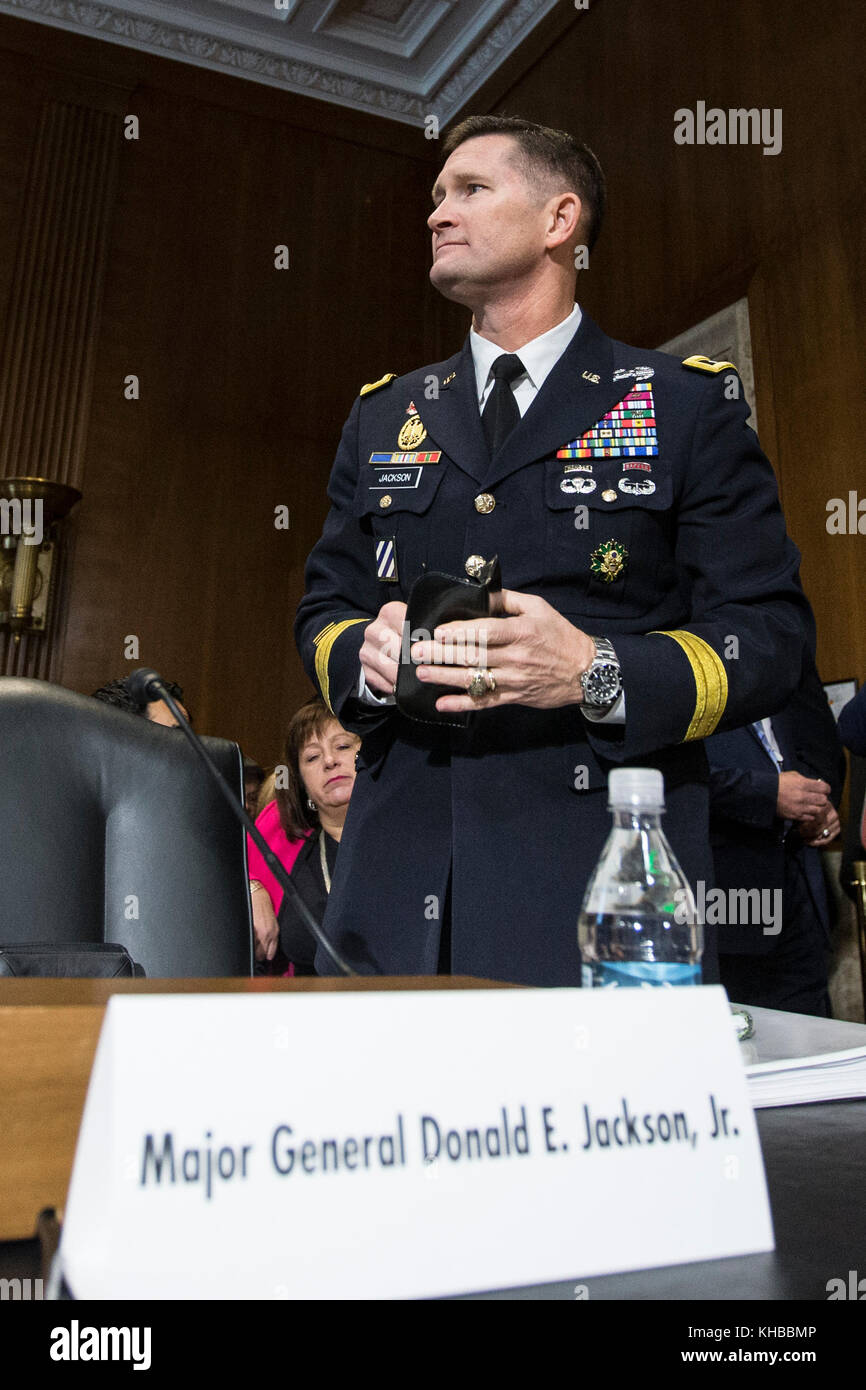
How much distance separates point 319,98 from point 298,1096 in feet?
18.0

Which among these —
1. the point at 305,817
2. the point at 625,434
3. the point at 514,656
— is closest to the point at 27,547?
the point at 305,817

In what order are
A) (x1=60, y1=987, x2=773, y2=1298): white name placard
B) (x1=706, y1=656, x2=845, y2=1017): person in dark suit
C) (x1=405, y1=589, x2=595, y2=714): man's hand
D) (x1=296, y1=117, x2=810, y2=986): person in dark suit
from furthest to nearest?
1. (x1=706, y1=656, x2=845, y2=1017): person in dark suit
2. (x1=296, y1=117, x2=810, y2=986): person in dark suit
3. (x1=405, y1=589, x2=595, y2=714): man's hand
4. (x1=60, y1=987, x2=773, y2=1298): white name placard

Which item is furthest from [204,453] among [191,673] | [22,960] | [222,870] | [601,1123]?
[601,1123]

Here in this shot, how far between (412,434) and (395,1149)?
96 cm

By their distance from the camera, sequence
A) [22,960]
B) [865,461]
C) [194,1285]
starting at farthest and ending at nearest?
[865,461] < [22,960] < [194,1285]

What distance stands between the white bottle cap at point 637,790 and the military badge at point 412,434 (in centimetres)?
71

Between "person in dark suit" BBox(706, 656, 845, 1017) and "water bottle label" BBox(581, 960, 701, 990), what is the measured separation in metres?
1.33

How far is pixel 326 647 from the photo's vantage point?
1.10 meters

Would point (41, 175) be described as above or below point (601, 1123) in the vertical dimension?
above

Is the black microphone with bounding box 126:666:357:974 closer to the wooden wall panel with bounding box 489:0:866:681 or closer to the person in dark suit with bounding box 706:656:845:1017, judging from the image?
the person in dark suit with bounding box 706:656:845:1017

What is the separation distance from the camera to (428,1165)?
1.17ft

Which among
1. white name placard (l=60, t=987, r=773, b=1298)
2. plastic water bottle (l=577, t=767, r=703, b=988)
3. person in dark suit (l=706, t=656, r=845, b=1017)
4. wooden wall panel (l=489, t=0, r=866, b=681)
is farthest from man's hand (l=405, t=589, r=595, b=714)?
wooden wall panel (l=489, t=0, r=866, b=681)

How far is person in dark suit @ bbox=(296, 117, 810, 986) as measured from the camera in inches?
37.4
